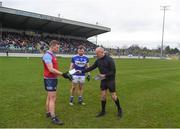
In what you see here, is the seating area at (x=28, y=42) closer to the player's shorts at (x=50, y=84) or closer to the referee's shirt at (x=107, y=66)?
the referee's shirt at (x=107, y=66)

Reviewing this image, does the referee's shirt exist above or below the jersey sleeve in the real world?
below

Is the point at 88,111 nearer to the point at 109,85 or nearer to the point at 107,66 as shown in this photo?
the point at 109,85

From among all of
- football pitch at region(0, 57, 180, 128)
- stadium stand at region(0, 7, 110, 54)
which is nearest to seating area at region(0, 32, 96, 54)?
stadium stand at region(0, 7, 110, 54)

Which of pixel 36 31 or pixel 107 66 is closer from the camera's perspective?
pixel 107 66

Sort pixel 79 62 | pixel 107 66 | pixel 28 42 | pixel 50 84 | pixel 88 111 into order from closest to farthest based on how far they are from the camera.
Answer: pixel 50 84, pixel 107 66, pixel 88 111, pixel 79 62, pixel 28 42

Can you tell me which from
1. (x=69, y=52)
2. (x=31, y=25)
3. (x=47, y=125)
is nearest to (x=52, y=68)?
(x=47, y=125)

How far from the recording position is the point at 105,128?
20.2 ft

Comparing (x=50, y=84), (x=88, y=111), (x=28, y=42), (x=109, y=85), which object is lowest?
(x=88, y=111)

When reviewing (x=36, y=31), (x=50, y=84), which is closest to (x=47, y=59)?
(x=50, y=84)

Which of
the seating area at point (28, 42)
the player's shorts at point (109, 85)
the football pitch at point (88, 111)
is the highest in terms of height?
the seating area at point (28, 42)

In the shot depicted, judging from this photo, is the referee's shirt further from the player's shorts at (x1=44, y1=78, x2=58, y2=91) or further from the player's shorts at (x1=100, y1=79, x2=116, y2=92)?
the player's shorts at (x1=44, y1=78, x2=58, y2=91)

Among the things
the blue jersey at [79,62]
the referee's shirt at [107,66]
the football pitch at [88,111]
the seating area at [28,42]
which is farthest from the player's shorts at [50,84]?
the seating area at [28,42]

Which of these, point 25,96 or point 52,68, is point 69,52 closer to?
point 25,96

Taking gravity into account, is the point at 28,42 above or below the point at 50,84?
above
